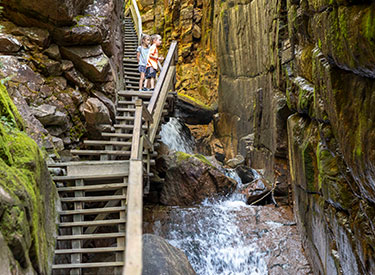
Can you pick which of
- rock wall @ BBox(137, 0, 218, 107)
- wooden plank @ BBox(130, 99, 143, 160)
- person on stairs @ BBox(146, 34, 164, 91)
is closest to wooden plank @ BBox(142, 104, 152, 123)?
wooden plank @ BBox(130, 99, 143, 160)

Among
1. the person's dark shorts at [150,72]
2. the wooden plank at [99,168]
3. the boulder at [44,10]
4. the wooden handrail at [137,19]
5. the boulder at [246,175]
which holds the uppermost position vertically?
the wooden handrail at [137,19]

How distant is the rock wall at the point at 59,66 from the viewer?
795cm

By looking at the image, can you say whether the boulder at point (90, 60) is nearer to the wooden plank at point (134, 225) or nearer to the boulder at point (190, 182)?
the boulder at point (190, 182)

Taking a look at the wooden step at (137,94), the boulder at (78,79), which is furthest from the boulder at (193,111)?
the boulder at (78,79)

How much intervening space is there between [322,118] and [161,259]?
11.9ft

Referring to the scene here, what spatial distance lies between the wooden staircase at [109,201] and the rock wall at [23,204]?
0.38m

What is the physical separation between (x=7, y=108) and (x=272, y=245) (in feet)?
20.6

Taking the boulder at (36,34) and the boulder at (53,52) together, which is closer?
the boulder at (36,34)

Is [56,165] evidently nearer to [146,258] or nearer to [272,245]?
[146,258]

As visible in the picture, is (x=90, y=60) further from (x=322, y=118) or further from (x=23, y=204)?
(x=322, y=118)

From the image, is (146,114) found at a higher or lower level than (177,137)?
lower

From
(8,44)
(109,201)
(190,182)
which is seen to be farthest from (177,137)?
(109,201)

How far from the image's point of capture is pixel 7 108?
5387 millimetres

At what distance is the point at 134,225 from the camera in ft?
12.9
